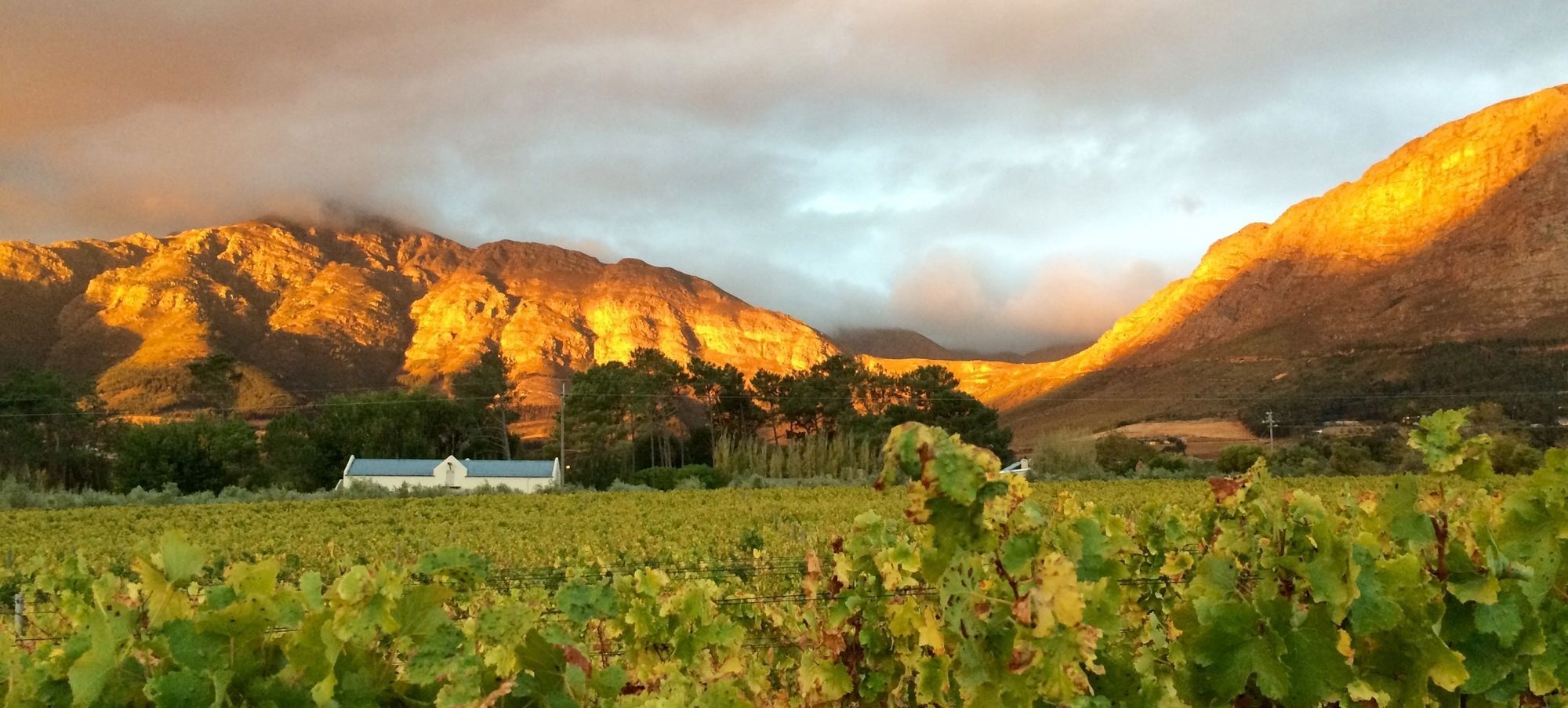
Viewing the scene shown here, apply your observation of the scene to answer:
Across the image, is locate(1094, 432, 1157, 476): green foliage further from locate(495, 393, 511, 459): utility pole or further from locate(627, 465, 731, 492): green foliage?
locate(495, 393, 511, 459): utility pole

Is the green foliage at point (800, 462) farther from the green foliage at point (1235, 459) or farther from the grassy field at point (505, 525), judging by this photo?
the green foliage at point (1235, 459)

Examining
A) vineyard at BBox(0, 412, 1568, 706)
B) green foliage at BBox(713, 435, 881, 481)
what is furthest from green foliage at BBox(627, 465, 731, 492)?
vineyard at BBox(0, 412, 1568, 706)

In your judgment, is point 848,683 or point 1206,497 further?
point 1206,497

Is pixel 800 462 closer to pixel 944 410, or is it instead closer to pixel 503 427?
pixel 944 410

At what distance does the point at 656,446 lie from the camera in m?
79.9

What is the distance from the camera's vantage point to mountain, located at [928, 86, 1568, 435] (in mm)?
112438

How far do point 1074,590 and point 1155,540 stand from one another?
4.92m

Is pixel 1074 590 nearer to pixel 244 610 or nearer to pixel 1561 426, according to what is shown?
pixel 244 610

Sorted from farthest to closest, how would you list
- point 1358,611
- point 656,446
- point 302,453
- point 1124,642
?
point 656,446 → point 302,453 → point 1124,642 → point 1358,611

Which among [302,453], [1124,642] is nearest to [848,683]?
[1124,642]

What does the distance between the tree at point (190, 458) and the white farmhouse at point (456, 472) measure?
6919mm

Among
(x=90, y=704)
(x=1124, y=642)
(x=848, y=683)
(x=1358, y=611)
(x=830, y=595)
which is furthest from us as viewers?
(x=830, y=595)

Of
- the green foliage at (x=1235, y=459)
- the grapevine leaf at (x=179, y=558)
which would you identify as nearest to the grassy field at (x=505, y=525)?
the grapevine leaf at (x=179, y=558)

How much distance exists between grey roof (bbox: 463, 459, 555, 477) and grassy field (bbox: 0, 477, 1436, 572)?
86.0 ft
